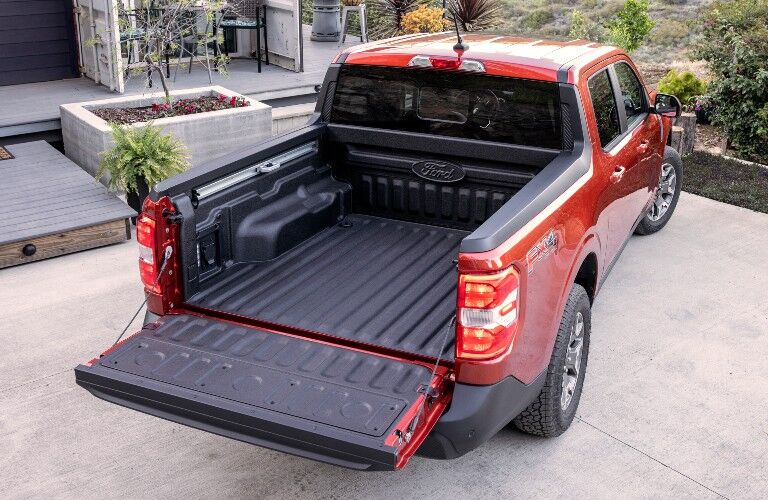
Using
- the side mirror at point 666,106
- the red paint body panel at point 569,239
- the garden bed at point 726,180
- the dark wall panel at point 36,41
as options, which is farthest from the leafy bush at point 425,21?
the red paint body panel at point 569,239

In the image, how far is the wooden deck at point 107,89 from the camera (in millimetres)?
8602

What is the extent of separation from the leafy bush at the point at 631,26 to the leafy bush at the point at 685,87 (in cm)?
165

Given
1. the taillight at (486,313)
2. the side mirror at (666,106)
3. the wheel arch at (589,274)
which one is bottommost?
the wheel arch at (589,274)

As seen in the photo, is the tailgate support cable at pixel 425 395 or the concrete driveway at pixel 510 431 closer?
the tailgate support cable at pixel 425 395

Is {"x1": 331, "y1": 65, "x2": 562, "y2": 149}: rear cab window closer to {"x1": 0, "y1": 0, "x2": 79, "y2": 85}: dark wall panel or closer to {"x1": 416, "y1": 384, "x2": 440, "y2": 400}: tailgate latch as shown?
{"x1": 416, "y1": 384, "x2": 440, "y2": 400}: tailgate latch

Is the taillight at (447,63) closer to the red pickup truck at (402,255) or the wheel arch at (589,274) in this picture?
the red pickup truck at (402,255)

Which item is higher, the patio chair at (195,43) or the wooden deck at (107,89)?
the patio chair at (195,43)

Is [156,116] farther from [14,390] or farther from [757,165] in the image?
[757,165]

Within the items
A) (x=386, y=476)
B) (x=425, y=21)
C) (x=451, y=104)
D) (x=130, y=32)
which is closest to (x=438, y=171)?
(x=451, y=104)

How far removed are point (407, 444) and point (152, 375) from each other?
3.55 feet

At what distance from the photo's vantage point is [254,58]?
12.1m

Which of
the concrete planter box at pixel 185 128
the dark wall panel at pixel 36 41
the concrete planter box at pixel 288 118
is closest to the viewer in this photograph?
the concrete planter box at pixel 185 128

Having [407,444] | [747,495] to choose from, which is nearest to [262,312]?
[407,444]

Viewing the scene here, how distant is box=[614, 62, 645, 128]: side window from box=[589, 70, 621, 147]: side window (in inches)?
11.9
